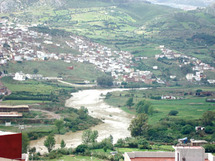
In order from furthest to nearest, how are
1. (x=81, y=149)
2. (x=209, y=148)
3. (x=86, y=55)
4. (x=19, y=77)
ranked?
1. (x=86, y=55)
2. (x=19, y=77)
3. (x=209, y=148)
4. (x=81, y=149)

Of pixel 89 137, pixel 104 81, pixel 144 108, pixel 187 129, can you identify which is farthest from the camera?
Result: pixel 104 81

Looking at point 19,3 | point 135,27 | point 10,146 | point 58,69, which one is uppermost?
point 19,3

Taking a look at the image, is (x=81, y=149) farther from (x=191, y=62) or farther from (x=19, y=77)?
(x=191, y=62)

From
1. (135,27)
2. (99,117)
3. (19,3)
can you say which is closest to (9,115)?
(99,117)

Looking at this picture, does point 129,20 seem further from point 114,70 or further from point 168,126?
point 168,126

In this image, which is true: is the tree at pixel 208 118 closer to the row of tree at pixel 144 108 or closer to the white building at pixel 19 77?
the row of tree at pixel 144 108

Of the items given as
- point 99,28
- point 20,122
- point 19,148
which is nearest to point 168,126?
point 20,122

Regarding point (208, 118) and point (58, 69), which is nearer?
point (208, 118)
